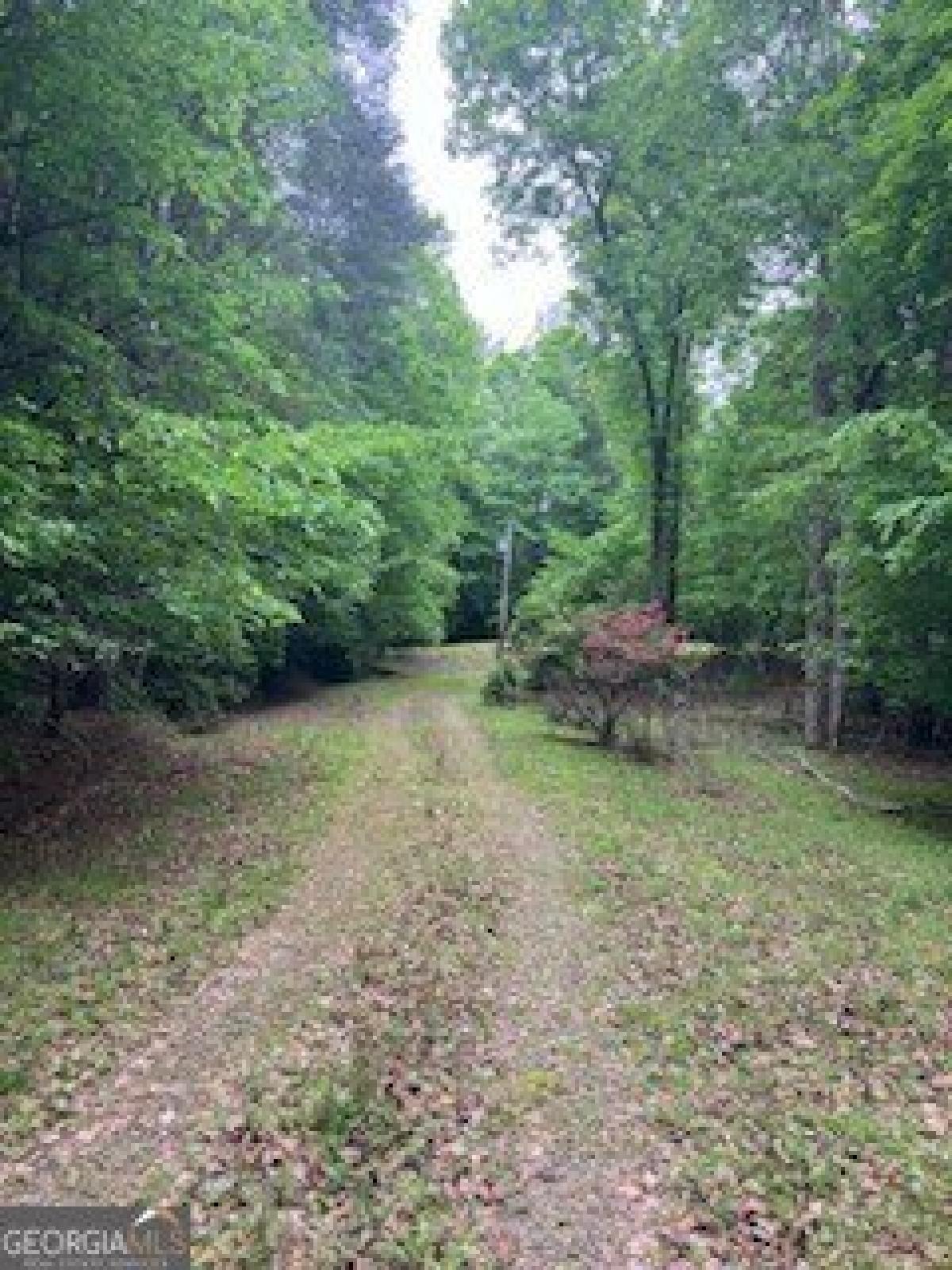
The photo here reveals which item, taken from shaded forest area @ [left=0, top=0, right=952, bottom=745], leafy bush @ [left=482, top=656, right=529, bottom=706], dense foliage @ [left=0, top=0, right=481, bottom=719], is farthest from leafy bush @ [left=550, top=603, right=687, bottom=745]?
dense foliage @ [left=0, top=0, right=481, bottom=719]

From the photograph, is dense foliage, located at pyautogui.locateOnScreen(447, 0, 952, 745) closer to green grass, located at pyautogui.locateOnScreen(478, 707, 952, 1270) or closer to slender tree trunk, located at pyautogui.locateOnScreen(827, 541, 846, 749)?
slender tree trunk, located at pyautogui.locateOnScreen(827, 541, 846, 749)

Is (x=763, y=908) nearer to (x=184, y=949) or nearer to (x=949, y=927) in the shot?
(x=949, y=927)

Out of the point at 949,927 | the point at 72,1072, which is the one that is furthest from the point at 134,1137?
the point at 949,927

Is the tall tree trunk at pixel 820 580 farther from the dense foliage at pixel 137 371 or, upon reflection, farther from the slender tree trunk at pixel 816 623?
the dense foliage at pixel 137 371

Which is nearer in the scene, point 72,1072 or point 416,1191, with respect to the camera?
point 416,1191

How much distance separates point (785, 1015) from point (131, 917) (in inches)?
177

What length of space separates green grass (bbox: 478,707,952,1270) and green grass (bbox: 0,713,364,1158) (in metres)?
2.68

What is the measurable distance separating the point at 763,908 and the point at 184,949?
4.41 m

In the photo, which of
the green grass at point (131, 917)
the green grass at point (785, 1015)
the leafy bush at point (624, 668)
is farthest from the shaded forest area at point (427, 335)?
the green grass at point (785, 1015)

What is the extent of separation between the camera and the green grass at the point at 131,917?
464 centimetres

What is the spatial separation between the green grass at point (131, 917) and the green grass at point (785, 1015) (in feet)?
8.79

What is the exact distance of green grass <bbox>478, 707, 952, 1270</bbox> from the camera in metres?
3.63

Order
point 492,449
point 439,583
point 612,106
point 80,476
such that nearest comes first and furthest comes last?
point 80,476 → point 612,106 → point 439,583 → point 492,449

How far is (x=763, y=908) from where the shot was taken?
7.22 metres
